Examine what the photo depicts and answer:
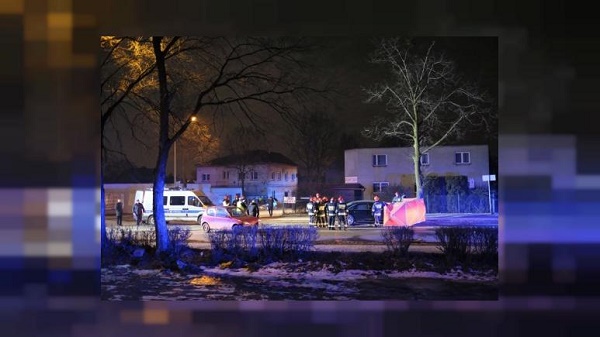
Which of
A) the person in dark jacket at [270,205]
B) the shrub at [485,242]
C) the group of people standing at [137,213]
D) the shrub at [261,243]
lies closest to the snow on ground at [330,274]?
the shrub at [261,243]

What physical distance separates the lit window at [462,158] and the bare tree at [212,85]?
244 cm

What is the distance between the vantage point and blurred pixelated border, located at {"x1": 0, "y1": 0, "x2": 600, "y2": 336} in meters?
7.22

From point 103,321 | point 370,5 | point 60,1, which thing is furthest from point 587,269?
point 60,1

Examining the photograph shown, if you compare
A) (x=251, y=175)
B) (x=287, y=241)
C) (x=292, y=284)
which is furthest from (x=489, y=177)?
(x=251, y=175)

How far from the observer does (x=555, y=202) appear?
7.57 metres

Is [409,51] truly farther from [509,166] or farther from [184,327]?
[184,327]

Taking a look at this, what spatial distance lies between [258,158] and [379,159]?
1.90 m

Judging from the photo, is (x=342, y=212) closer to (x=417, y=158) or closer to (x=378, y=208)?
(x=378, y=208)

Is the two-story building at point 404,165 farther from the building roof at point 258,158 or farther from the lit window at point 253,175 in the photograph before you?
the lit window at point 253,175

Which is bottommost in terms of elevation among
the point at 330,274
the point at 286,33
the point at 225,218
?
the point at 330,274

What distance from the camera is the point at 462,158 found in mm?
7887

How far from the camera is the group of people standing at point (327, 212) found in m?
8.09

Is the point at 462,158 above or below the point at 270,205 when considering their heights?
above

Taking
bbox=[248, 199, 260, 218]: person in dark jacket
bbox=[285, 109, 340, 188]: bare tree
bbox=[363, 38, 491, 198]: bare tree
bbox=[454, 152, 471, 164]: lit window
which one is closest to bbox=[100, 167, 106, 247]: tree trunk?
bbox=[248, 199, 260, 218]: person in dark jacket
